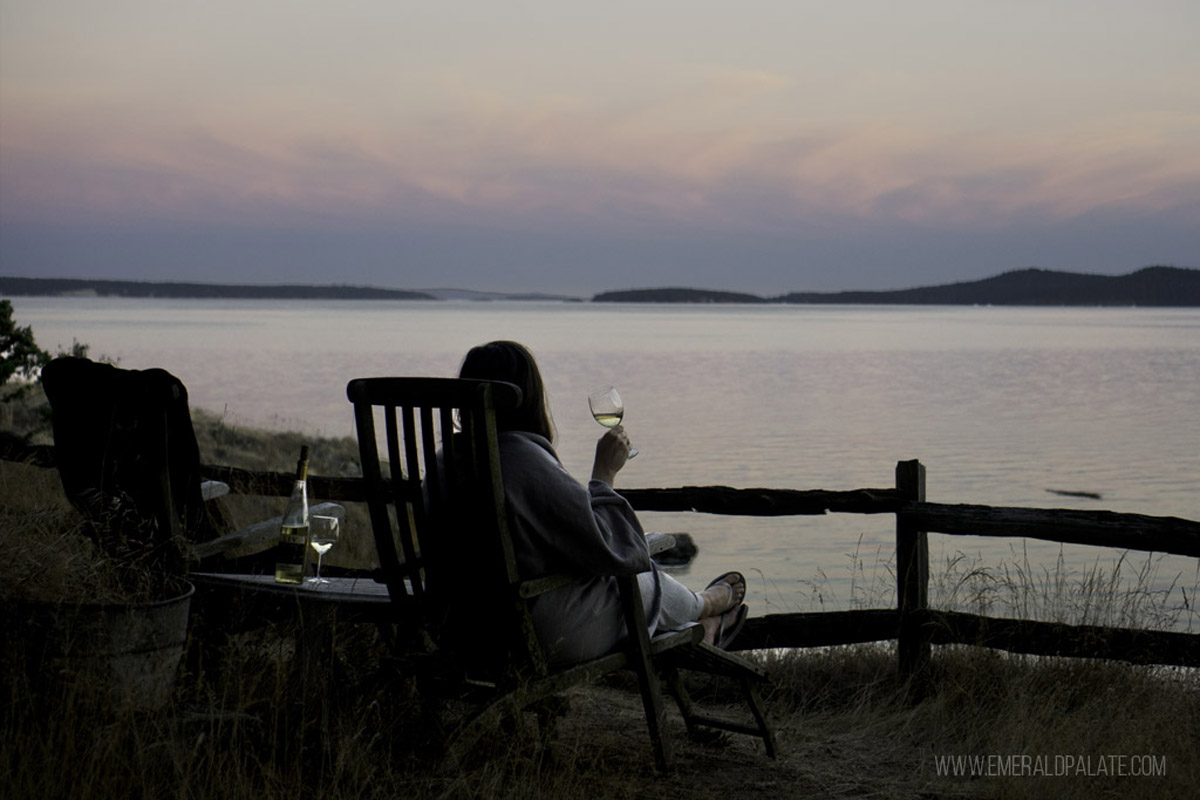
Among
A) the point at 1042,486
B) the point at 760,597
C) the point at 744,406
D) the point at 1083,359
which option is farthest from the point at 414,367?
the point at 760,597

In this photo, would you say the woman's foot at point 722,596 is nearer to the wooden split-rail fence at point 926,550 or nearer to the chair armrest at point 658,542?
the chair armrest at point 658,542

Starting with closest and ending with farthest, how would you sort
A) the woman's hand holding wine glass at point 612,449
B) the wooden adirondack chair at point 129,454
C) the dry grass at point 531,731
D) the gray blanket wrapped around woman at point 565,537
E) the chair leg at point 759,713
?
the dry grass at point 531,731 → the gray blanket wrapped around woman at point 565,537 → the woman's hand holding wine glass at point 612,449 → the wooden adirondack chair at point 129,454 → the chair leg at point 759,713

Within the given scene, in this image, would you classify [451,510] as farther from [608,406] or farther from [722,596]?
[722,596]

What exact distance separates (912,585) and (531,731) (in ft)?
8.54

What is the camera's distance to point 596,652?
161 inches

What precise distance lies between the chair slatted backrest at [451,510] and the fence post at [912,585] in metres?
2.93

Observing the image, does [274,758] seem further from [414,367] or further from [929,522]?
[414,367]

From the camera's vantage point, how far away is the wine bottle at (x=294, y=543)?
4270mm

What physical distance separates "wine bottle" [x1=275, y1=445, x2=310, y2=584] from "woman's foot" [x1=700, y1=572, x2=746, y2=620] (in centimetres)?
152

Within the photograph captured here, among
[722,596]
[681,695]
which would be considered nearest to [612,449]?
[722,596]

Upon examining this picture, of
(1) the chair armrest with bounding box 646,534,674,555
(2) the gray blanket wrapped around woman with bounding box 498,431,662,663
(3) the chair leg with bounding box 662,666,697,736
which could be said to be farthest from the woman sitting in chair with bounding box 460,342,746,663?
(3) the chair leg with bounding box 662,666,697,736

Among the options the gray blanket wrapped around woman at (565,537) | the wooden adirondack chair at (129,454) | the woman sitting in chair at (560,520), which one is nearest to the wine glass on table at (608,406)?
the woman sitting in chair at (560,520)

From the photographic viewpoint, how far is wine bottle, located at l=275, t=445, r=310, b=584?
4.27 metres

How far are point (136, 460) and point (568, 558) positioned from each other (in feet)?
6.01
